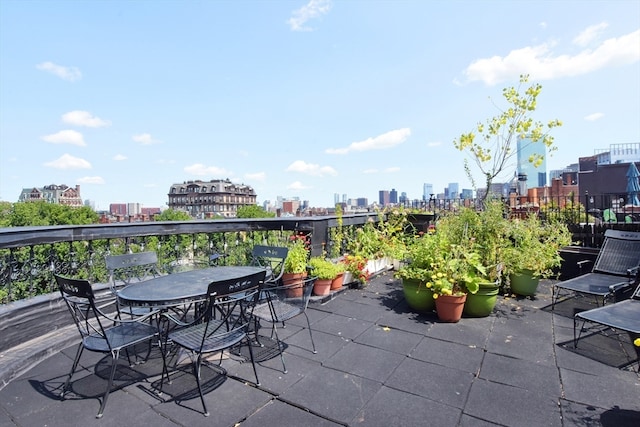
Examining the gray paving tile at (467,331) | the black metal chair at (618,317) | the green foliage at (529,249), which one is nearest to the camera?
the black metal chair at (618,317)

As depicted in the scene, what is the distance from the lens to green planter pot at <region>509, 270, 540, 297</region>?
14.8 feet

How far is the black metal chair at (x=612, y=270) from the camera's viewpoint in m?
3.95

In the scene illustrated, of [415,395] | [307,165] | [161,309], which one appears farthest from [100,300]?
[307,165]

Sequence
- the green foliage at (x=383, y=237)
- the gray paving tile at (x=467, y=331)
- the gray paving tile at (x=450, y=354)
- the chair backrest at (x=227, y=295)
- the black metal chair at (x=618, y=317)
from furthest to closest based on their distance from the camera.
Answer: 1. the green foliage at (x=383, y=237)
2. the gray paving tile at (x=467, y=331)
3. the gray paving tile at (x=450, y=354)
4. the black metal chair at (x=618, y=317)
5. the chair backrest at (x=227, y=295)

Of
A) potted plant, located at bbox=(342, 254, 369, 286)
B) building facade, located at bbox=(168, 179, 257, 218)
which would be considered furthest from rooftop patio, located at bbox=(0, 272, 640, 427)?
building facade, located at bbox=(168, 179, 257, 218)

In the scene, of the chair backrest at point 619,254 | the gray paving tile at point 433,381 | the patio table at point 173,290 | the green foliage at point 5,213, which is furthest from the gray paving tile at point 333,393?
the green foliage at point 5,213

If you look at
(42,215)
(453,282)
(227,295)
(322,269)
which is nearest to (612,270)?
(453,282)

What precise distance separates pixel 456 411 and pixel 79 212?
37822 mm

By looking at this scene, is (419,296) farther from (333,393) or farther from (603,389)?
(333,393)

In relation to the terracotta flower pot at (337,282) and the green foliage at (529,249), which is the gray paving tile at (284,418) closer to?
the terracotta flower pot at (337,282)

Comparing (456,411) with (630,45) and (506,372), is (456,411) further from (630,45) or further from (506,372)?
(630,45)

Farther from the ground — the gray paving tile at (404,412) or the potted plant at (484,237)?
the potted plant at (484,237)

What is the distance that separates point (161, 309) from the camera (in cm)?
248

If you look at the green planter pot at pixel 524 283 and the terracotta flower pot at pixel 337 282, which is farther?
the terracotta flower pot at pixel 337 282
